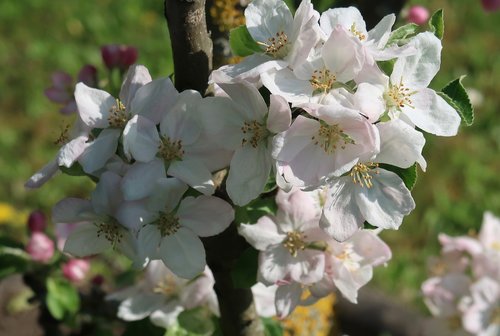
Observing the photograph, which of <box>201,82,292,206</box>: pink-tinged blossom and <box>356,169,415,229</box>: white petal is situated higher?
<box>201,82,292,206</box>: pink-tinged blossom

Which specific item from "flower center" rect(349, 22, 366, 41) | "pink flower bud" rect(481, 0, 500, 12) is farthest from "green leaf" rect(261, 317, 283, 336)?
"pink flower bud" rect(481, 0, 500, 12)

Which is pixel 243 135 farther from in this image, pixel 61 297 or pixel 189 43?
pixel 61 297

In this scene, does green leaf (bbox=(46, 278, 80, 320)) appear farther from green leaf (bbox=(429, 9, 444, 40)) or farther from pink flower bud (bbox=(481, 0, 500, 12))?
pink flower bud (bbox=(481, 0, 500, 12))

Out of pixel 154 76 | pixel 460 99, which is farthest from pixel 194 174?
pixel 154 76

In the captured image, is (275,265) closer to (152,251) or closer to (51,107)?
(152,251)

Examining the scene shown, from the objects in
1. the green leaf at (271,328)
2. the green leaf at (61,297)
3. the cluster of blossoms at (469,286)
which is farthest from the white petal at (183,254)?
the cluster of blossoms at (469,286)
